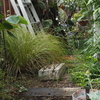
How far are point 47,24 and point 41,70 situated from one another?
6.89ft

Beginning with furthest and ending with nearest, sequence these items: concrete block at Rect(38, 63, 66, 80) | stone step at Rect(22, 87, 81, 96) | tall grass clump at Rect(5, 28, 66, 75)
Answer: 1. tall grass clump at Rect(5, 28, 66, 75)
2. concrete block at Rect(38, 63, 66, 80)
3. stone step at Rect(22, 87, 81, 96)

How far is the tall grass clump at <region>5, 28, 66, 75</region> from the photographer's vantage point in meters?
3.00

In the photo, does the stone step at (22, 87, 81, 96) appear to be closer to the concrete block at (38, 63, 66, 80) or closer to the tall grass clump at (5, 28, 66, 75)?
the concrete block at (38, 63, 66, 80)

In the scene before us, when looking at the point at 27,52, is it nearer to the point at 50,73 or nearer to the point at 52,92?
the point at 50,73

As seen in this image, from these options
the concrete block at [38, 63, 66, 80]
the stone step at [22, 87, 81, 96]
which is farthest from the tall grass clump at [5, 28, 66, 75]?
the stone step at [22, 87, 81, 96]

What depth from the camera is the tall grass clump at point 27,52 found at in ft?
9.84

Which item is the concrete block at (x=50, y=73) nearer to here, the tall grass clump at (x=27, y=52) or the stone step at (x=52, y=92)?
the tall grass clump at (x=27, y=52)

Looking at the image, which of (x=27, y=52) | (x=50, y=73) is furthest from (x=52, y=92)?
(x=27, y=52)

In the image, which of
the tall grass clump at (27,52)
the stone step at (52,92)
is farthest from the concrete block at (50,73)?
the stone step at (52,92)

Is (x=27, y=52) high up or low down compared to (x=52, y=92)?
up

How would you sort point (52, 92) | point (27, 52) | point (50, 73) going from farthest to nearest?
point (27, 52)
point (50, 73)
point (52, 92)

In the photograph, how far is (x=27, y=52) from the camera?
121 inches

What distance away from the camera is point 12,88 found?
2.53 meters

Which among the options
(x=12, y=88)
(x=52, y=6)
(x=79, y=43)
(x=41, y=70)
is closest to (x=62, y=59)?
(x=41, y=70)
